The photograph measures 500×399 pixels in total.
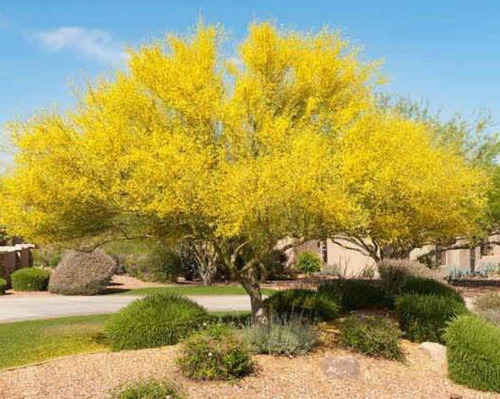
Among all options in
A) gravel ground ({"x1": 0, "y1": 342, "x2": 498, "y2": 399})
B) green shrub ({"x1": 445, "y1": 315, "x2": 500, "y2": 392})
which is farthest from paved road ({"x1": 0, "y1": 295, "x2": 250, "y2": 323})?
green shrub ({"x1": 445, "y1": 315, "x2": 500, "y2": 392})

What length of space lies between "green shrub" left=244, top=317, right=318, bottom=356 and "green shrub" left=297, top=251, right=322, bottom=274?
84.9 ft

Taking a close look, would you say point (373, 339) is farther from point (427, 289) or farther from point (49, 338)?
point (49, 338)

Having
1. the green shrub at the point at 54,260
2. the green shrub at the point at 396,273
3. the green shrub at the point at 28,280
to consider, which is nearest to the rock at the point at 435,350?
the green shrub at the point at 396,273

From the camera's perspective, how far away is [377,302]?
17438mm

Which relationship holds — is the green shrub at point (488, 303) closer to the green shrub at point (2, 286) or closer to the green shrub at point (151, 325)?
the green shrub at point (151, 325)

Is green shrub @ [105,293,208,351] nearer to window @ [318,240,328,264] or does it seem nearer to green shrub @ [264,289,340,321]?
green shrub @ [264,289,340,321]

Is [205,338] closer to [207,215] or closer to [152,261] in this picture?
[207,215]

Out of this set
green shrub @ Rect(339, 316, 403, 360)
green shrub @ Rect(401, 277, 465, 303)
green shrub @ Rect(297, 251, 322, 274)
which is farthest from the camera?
green shrub @ Rect(297, 251, 322, 274)

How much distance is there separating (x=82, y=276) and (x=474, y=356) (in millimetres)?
19292

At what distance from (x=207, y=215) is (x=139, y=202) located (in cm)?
118

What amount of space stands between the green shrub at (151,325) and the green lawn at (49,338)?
22.2 inches

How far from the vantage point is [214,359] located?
10.6 meters

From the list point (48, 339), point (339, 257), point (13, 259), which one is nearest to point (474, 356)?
point (48, 339)

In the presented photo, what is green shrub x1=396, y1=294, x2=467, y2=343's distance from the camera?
46.6 feet
